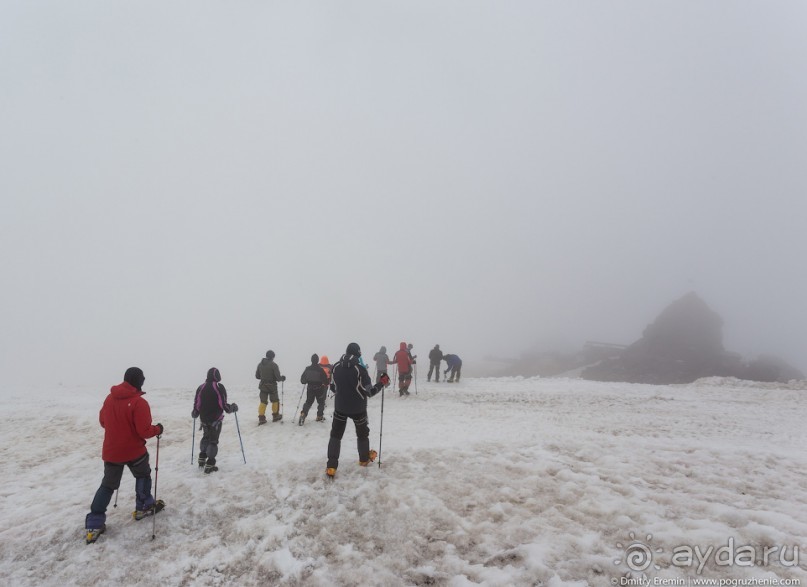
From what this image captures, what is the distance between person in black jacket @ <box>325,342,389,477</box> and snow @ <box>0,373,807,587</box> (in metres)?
0.59

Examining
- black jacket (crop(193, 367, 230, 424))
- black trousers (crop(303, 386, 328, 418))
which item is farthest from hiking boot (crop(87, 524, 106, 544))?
black trousers (crop(303, 386, 328, 418))

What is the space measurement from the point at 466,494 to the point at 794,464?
29.7ft

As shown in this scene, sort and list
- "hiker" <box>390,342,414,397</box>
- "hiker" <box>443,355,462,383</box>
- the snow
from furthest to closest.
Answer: "hiker" <box>443,355,462,383</box>, "hiker" <box>390,342,414,397</box>, the snow

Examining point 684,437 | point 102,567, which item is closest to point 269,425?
point 102,567

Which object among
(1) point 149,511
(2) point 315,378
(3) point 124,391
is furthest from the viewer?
(2) point 315,378

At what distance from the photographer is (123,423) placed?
6.78 m

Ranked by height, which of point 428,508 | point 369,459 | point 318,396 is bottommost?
point 428,508

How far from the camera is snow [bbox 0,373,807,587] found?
562 centimetres

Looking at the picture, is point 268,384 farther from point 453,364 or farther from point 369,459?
point 453,364

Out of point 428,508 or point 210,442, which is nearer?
point 428,508

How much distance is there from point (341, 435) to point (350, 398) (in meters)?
0.94

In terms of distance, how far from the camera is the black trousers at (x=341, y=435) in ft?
29.0

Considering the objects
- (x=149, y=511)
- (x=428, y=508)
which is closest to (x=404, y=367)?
(x=428, y=508)

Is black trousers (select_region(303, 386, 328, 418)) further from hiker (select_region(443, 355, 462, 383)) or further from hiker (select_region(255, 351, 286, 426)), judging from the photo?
hiker (select_region(443, 355, 462, 383))
